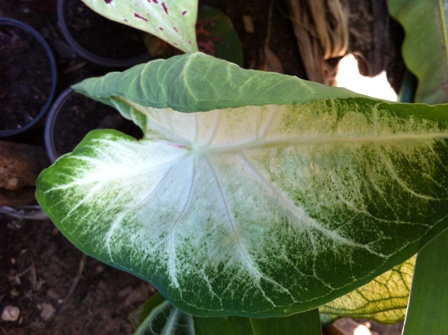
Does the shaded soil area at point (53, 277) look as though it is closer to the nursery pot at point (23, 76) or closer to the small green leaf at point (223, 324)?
the nursery pot at point (23, 76)

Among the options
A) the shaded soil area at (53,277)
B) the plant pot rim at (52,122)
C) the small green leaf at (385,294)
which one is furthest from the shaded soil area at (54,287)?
the small green leaf at (385,294)

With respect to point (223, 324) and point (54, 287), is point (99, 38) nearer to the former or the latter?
point (54, 287)

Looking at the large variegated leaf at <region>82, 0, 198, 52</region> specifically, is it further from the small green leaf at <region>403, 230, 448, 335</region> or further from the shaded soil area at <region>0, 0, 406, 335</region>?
the shaded soil area at <region>0, 0, 406, 335</region>

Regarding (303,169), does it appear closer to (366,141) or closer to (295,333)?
(366,141)

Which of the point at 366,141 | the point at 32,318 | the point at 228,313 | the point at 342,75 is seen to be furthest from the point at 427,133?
the point at 32,318

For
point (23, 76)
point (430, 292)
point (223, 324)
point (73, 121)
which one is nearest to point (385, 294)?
point (430, 292)

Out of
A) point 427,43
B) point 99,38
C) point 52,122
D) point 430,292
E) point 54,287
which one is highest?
point 427,43
